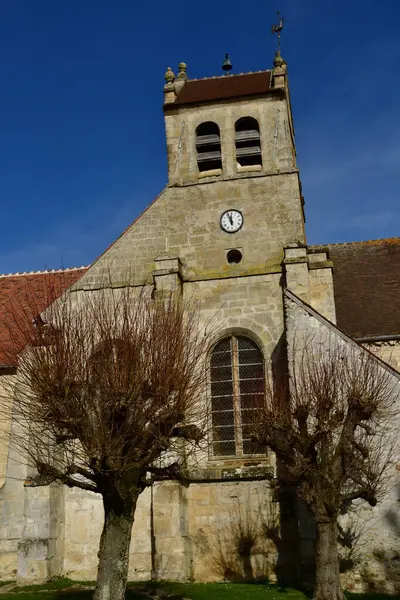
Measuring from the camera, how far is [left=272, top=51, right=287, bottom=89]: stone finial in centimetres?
1703

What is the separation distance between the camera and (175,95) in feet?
58.3

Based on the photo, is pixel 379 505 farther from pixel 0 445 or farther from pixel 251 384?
pixel 0 445

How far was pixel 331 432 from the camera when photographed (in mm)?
11562

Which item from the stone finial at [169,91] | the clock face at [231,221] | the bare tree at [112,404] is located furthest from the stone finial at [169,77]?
the bare tree at [112,404]

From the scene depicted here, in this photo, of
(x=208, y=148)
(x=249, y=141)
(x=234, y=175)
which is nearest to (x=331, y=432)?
(x=234, y=175)

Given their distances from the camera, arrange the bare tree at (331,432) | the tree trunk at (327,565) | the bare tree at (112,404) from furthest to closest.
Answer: the bare tree at (331,432), the tree trunk at (327,565), the bare tree at (112,404)

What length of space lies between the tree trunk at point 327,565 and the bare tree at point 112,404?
2.53 meters

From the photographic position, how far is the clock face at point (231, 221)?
51.9ft

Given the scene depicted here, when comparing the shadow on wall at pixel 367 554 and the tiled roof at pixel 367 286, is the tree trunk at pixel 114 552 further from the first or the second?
the tiled roof at pixel 367 286

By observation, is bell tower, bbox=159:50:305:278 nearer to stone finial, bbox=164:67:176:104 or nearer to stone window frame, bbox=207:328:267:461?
stone finial, bbox=164:67:176:104

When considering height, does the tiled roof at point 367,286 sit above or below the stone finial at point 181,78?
below

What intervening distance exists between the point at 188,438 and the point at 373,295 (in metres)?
7.18

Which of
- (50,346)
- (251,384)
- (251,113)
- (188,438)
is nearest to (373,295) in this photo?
(251,384)

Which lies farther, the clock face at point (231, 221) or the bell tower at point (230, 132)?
the bell tower at point (230, 132)
